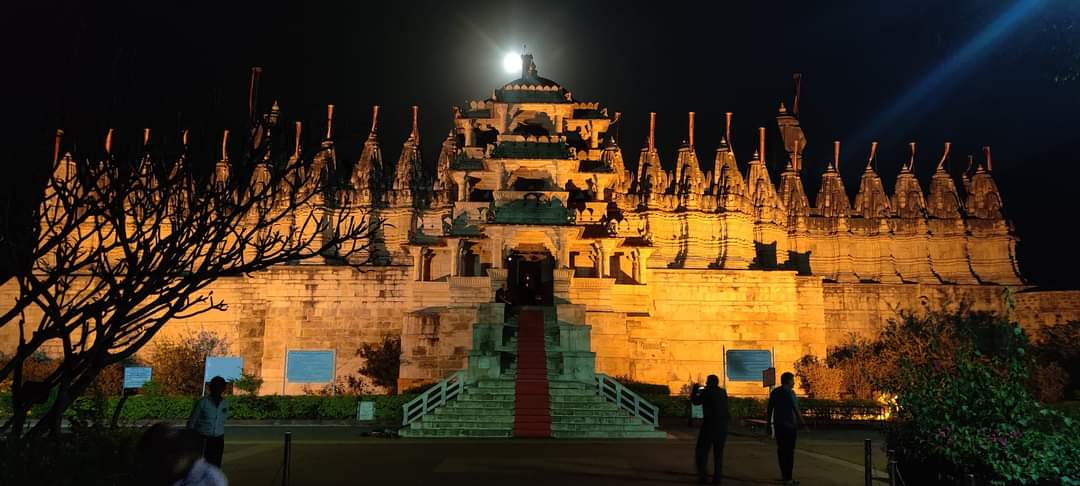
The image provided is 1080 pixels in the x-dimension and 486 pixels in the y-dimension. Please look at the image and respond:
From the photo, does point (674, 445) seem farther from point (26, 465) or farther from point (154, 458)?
point (154, 458)

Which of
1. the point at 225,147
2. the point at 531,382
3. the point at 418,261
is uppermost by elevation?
the point at 225,147

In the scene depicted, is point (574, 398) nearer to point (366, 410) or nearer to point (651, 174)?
point (366, 410)

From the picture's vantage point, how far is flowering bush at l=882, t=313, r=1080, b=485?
32.8 ft

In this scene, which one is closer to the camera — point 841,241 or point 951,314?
point 951,314

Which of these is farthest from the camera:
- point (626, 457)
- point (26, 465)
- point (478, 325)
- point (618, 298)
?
point (618, 298)

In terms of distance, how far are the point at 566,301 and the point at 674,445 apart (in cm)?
1189

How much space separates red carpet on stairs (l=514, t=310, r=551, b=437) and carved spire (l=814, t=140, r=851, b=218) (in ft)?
94.2

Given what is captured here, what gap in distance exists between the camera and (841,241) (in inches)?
1971

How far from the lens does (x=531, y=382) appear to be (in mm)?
24531

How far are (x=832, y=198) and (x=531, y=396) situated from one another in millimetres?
34232

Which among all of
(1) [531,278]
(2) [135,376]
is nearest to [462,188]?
(1) [531,278]

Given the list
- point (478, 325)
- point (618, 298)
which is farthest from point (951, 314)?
point (478, 325)

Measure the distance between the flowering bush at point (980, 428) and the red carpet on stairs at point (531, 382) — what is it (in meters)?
11.6

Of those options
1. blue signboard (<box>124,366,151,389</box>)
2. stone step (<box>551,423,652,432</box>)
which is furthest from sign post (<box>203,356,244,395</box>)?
stone step (<box>551,423,652,432</box>)
